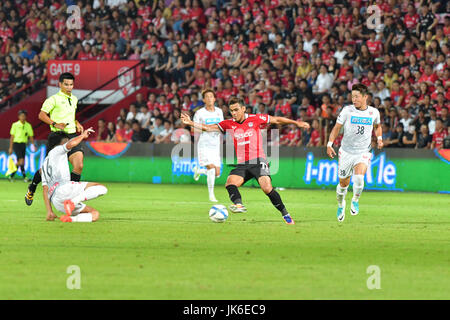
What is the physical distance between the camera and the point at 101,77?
1296 inches

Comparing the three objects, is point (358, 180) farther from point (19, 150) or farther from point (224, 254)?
point (19, 150)

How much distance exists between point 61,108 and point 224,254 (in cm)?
683

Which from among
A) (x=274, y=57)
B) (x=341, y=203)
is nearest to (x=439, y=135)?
(x=274, y=57)

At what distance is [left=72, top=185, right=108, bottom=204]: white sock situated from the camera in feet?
45.1

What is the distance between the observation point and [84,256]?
393 inches

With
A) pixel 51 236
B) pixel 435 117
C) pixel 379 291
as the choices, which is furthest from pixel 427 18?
pixel 379 291

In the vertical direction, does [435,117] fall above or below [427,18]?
below

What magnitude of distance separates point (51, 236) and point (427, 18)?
60.4 feet

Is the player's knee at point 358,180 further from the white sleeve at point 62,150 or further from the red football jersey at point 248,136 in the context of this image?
the white sleeve at point 62,150

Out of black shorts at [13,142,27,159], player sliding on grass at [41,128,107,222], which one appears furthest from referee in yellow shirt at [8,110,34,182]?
player sliding on grass at [41,128,107,222]

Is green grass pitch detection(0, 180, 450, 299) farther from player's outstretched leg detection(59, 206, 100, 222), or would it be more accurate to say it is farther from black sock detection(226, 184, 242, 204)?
black sock detection(226, 184, 242, 204)

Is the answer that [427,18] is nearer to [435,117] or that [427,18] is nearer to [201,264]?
[435,117]

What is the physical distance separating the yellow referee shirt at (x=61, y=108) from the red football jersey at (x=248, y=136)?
3.14m
